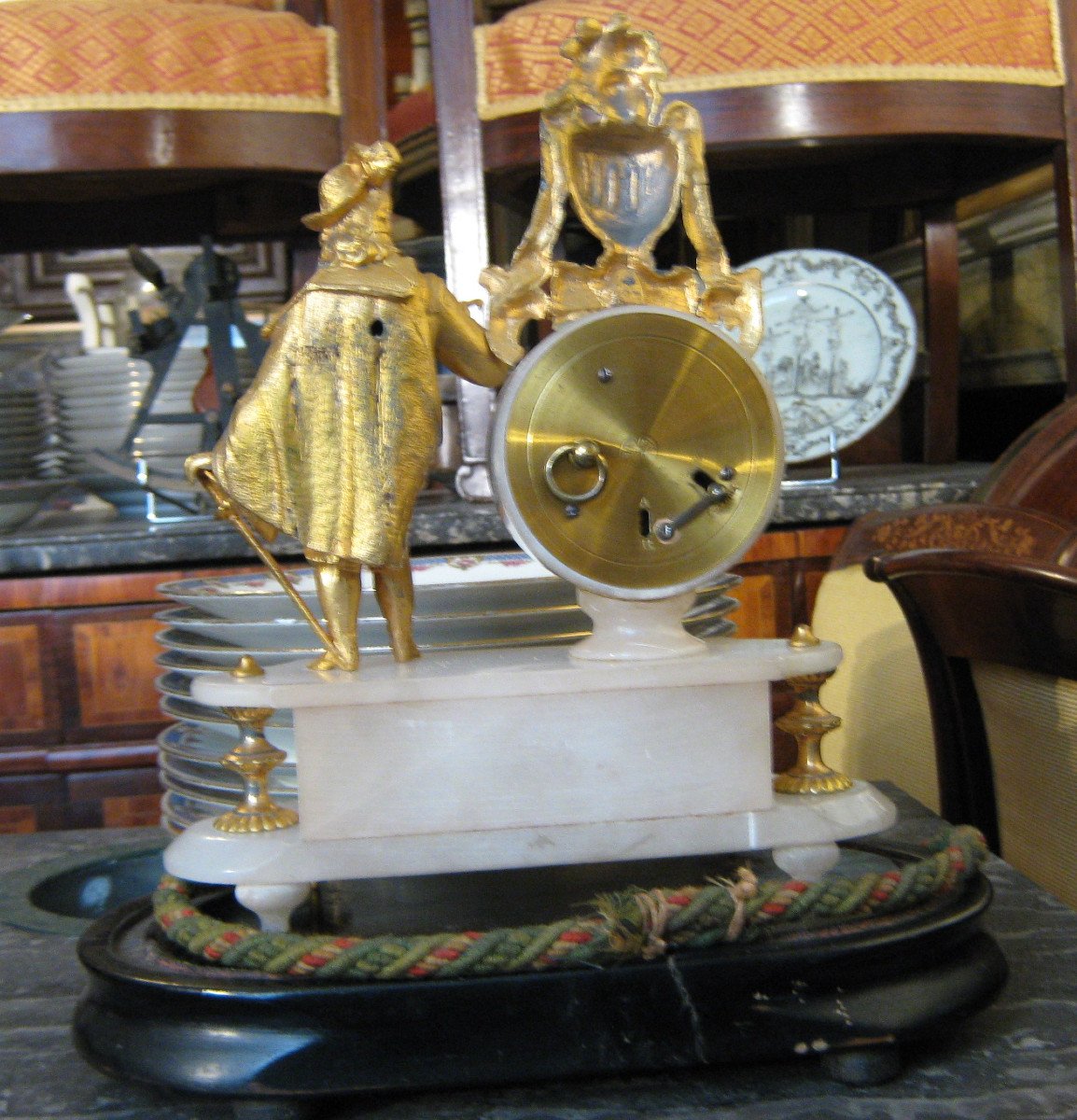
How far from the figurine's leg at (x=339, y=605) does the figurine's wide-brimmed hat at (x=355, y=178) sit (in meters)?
0.12

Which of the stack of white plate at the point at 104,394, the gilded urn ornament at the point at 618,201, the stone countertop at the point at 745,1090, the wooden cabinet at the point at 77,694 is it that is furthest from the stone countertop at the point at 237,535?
the stone countertop at the point at 745,1090

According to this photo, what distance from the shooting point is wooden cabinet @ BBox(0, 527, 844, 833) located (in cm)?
111

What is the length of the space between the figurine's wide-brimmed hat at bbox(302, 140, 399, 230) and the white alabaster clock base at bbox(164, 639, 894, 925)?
16 centimetres

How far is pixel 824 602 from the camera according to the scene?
3.54ft

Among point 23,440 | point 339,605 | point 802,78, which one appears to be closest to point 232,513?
point 339,605

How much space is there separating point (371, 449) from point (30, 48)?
83 cm

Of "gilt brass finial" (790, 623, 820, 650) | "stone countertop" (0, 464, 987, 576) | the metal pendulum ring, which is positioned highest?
the metal pendulum ring

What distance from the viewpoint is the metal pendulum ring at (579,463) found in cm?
47

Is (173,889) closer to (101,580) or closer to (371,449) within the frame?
(371,449)

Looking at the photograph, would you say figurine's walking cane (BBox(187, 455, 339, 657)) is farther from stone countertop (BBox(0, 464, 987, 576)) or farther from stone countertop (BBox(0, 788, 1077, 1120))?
stone countertop (BBox(0, 464, 987, 576))

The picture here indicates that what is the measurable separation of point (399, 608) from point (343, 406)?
79 mm

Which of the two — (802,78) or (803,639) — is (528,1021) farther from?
(802,78)

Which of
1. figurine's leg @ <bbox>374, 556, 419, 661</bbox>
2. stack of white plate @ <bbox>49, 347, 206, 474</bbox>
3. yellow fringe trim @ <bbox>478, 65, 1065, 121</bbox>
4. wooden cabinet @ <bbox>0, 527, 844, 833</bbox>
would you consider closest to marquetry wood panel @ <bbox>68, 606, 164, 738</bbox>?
wooden cabinet @ <bbox>0, 527, 844, 833</bbox>

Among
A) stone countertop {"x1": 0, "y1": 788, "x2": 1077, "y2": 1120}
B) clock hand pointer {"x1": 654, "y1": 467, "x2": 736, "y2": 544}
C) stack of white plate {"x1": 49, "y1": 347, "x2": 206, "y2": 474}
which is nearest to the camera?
stone countertop {"x1": 0, "y1": 788, "x2": 1077, "y2": 1120}
